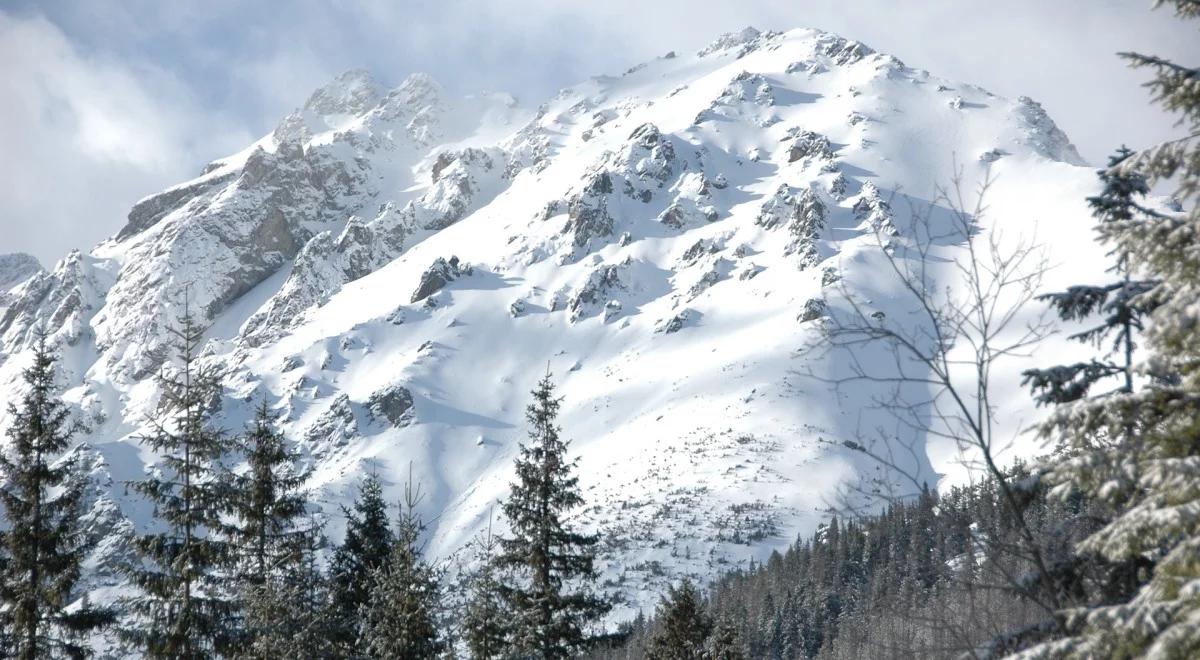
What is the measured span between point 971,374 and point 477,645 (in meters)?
181

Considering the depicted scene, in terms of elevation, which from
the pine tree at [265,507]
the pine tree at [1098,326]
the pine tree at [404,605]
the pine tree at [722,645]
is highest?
the pine tree at [265,507]

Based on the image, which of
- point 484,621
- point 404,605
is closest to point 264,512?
point 404,605

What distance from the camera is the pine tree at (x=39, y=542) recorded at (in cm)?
1620

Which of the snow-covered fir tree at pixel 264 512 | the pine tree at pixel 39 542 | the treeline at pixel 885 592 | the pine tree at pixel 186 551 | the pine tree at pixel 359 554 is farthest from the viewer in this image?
the pine tree at pixel 359 554

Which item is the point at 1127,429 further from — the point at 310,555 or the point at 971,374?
the point at 971,374

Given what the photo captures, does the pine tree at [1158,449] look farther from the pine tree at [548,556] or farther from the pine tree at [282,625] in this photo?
the pine tree at [548,556]

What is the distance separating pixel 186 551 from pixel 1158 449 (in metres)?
15.6

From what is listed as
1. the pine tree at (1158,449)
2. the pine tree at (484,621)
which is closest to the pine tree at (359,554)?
the pine tree at (484,621)

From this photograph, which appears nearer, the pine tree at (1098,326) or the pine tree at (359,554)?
the pine tree at (1098,326)

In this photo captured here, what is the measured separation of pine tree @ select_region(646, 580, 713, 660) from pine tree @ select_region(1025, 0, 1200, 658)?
22.2 meters

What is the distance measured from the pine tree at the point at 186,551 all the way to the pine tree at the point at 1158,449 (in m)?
14.5

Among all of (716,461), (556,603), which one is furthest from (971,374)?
(556,603)

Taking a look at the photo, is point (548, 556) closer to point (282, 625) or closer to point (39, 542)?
point (282, 625)

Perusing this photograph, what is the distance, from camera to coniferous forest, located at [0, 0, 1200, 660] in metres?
5.95
